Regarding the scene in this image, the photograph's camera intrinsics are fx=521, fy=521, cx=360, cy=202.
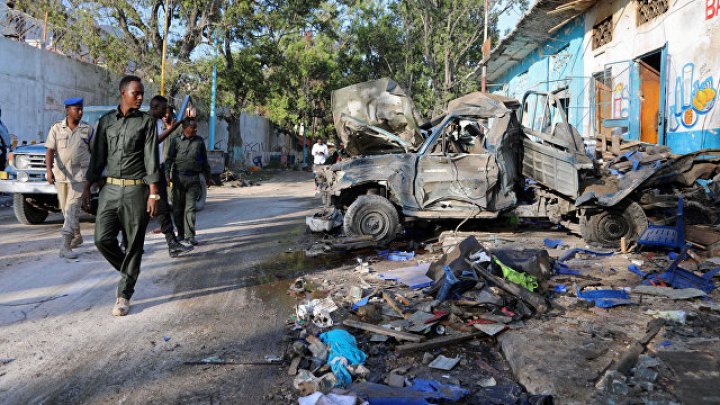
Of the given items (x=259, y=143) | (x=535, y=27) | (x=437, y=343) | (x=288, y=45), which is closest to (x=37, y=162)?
(x=437, y=343)

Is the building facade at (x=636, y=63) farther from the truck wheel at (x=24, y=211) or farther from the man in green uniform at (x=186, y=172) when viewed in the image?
the truck wheel at (x=24, y=211)

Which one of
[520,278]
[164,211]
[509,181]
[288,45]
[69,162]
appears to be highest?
[288,45]

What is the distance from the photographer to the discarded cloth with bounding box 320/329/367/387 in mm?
3145

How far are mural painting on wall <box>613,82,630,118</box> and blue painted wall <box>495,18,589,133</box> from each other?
1.03 m

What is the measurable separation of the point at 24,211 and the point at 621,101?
12.8 m

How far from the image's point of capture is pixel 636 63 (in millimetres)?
11859

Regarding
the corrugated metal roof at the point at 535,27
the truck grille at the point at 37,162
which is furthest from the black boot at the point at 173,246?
the corrugated metal roof at the point at 535,27

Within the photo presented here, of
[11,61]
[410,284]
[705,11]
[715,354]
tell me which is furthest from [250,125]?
[715,354]

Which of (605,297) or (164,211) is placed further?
(164,211)

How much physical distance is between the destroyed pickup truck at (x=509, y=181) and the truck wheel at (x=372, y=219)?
0.01 m

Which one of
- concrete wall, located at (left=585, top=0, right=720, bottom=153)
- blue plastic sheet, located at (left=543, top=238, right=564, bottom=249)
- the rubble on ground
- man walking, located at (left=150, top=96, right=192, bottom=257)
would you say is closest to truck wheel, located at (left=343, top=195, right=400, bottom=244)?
the rubble on ground

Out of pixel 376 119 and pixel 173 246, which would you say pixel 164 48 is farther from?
pixel 173 246

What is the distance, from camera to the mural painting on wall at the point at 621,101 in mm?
12251

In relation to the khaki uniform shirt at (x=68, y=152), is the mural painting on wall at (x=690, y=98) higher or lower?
higher
